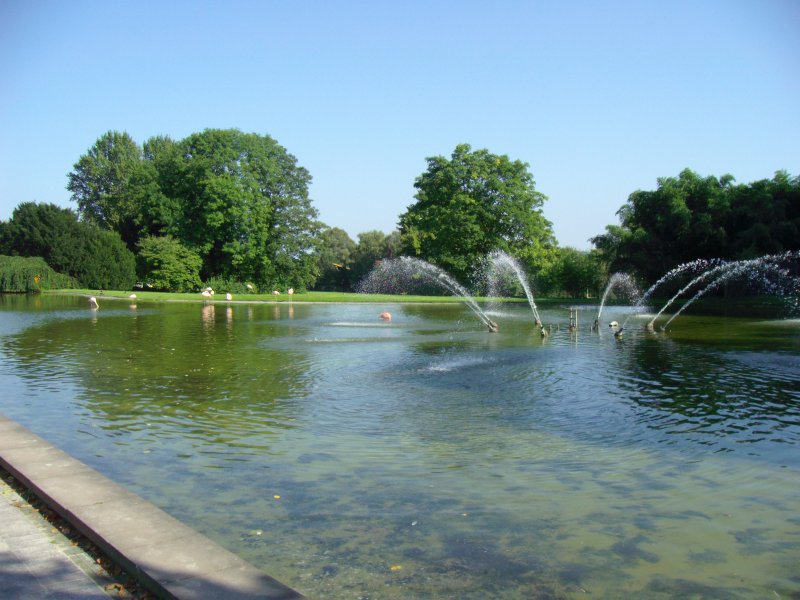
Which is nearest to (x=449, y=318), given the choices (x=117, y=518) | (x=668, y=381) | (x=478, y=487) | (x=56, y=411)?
(x=668, y=381)

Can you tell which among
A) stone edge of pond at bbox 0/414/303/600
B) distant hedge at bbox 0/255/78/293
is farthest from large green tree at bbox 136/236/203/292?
stone edge of pond at bbox 0/414/303/600

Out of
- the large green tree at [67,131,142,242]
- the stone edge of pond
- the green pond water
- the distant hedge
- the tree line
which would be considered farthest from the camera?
the large green tree at [67,131,142,242]

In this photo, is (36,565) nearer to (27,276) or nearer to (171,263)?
(171,263)

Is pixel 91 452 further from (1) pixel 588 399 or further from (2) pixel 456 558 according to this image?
(1) pixel 588 399

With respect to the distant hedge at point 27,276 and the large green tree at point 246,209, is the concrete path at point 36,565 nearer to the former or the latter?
the large green tree at point 246,209

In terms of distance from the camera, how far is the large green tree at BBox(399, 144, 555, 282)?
217 ft

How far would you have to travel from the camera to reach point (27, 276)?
65.6m

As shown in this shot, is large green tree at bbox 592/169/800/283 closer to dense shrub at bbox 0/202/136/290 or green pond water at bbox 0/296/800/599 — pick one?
green pond water at bbox 0/296/800/599

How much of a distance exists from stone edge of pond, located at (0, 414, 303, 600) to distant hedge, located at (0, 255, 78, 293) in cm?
6671

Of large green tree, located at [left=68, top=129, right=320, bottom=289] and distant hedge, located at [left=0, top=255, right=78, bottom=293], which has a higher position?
large green tree, located at [left=68, top=129, right=320, bottom=289]

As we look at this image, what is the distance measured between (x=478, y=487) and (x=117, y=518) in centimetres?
381

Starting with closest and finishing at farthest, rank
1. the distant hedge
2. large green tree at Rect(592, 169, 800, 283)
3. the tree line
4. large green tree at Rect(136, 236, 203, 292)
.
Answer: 1. large green tree at Rect(592, 169, 800, 283)
2. the tree line
3. large green tree at Rect(136, 236, 203, 292)
4. the distant hedge

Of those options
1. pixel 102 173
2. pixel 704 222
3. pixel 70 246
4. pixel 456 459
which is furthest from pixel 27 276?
pixel 456 459

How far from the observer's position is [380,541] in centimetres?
587
